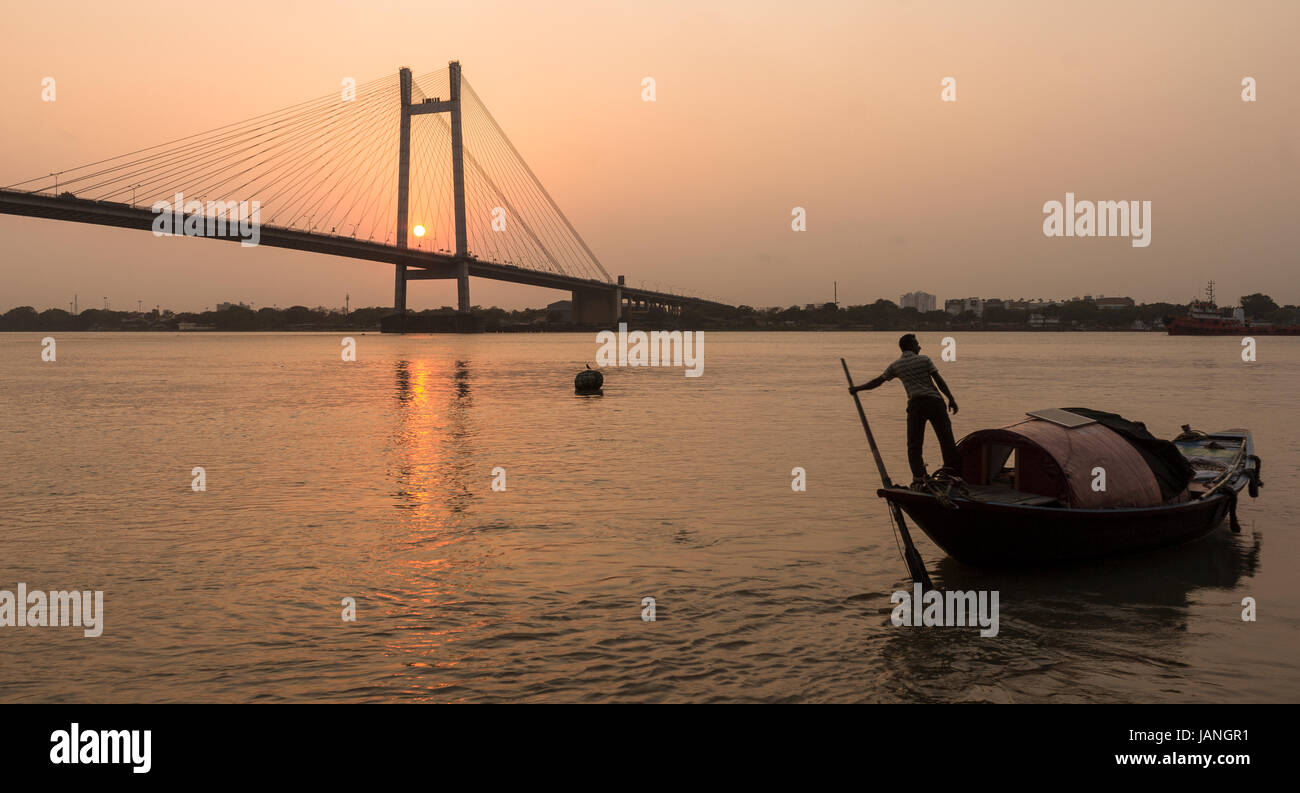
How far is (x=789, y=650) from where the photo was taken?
709 cm

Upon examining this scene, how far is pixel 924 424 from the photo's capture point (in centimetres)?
1020

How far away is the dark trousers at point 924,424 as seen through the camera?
10016 mm

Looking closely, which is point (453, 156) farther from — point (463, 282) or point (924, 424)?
point (924, 424)

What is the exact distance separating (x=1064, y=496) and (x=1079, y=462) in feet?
1.34

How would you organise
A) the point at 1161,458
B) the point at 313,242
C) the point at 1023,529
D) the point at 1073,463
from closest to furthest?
the point at 1023,529, the point at 1073,463, the point at 1161,458, the point at 313,242

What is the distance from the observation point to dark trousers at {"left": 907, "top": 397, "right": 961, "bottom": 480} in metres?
10.0

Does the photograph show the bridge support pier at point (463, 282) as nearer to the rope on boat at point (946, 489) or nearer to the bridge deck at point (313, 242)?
the bridge deck at point (313, 242)

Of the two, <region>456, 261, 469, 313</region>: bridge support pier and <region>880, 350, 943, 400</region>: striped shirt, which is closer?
<region>880, 350, 943, 400</region>: striped shirt

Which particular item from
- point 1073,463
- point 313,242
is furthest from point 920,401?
point 313,242

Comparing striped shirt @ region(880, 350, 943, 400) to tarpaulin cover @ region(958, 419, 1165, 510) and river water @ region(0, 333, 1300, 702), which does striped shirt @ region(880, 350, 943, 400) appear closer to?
tarpaulin cover @ region(958, 419, 1165, 510)

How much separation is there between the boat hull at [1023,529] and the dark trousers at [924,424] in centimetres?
114

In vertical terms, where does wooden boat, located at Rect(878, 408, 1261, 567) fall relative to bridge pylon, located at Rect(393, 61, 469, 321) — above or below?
below

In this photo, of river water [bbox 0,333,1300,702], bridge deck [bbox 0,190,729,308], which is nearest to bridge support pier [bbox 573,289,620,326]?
bridge deck [bbox 0,190,729,308]

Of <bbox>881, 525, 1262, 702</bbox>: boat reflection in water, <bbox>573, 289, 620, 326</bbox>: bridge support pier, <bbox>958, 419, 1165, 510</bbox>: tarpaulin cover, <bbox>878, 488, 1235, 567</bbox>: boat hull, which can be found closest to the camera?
<bbox>881, 525, 1262, 702</bbox>: boat reflection in water
